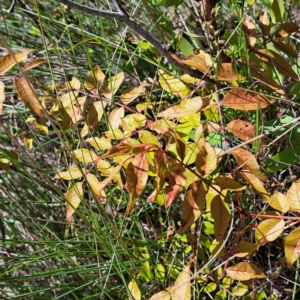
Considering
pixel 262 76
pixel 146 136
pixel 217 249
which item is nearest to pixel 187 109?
pixel 146 136

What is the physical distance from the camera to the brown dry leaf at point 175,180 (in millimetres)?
771

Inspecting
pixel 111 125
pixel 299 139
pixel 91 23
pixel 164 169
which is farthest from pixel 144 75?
pixel 164 169

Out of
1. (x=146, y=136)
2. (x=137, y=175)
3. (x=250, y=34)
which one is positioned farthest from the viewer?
(x=250, y=34)

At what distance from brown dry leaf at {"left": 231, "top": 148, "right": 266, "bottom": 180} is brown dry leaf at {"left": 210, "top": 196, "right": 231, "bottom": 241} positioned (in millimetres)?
73

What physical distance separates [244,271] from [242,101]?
1.07 feet

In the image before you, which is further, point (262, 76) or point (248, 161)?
point (262, 76)

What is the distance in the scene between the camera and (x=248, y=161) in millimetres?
799

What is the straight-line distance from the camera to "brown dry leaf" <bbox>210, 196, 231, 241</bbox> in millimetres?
808

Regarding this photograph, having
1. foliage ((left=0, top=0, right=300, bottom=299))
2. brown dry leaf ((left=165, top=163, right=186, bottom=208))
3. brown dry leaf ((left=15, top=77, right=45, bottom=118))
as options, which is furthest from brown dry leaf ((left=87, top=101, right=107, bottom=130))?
brown dry leaf ((left=165, top=163, right=186, bottom=208))

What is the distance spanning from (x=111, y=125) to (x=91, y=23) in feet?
2.68

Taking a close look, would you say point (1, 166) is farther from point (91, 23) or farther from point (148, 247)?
point (91, 23)

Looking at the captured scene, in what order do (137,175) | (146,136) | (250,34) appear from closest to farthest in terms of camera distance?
(137,175) < (146,136) < (250,34)

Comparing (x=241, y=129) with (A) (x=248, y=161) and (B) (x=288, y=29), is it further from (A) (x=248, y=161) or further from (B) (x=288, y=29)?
(B) (x=288, y=29)

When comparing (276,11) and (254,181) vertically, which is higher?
(276,11)
